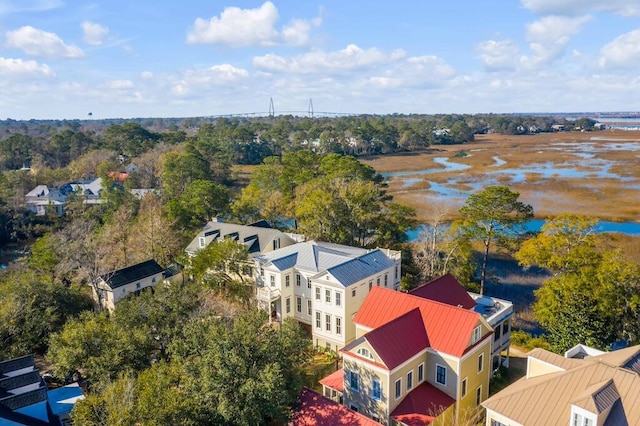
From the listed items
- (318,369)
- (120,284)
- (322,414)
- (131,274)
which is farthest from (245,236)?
(322,414)

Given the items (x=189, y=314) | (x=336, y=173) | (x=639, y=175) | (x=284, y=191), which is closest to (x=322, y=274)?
(x=189, y=314)

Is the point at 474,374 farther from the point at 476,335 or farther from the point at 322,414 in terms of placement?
the point at 322,414

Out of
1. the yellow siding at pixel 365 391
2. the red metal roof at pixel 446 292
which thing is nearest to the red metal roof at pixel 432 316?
the red metal roof at pixel 446 292

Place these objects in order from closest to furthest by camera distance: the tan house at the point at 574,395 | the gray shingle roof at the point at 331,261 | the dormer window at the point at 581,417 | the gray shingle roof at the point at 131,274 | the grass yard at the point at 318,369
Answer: the dormer window at the point at 581,417 → the tan house at the point at 574,395 → the grass yard at the point at 318,369 → the gray shingle roof at the point at 331,261 → the gray shingle roof at the point at 131,274

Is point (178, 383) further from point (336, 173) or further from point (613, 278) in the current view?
point (336, 173)

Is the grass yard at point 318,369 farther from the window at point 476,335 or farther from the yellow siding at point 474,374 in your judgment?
the window at point 476,335
